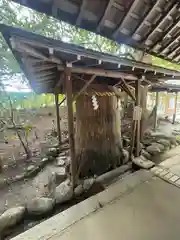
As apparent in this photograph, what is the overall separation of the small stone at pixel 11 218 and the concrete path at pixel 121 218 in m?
1.10

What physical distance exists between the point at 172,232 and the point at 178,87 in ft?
24.3

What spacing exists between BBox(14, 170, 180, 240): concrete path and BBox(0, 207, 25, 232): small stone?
1.10 meters

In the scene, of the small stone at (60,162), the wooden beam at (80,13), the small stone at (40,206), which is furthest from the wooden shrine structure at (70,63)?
the small stone at (60,162)

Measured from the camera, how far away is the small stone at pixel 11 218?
2.91m

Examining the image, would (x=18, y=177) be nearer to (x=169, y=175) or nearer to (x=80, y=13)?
(x=169, y=175)

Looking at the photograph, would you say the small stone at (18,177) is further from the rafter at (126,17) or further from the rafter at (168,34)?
the rafter at (168,34)

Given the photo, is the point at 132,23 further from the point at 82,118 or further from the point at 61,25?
the point at 61,25

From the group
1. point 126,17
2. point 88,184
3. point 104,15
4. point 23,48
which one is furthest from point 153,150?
point 23,48

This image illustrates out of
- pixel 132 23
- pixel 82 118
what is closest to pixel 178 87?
pixel 132 23

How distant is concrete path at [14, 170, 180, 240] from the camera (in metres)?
2.05

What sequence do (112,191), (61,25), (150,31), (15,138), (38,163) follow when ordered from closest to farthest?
(112,191) < (150,31) < (38,163) < (61,25) < (15,138)

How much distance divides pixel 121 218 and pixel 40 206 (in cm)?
178

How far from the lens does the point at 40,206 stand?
3193mm

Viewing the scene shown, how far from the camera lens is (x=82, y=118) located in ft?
14.1
